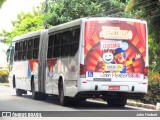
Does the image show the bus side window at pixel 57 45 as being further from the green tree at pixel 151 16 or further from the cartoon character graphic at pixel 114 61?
the green tree at pixel 151 16

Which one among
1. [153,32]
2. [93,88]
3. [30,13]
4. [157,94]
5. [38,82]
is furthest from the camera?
[30,13]

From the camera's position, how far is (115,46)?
19297 mm

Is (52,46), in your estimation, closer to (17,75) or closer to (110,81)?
(110,81)

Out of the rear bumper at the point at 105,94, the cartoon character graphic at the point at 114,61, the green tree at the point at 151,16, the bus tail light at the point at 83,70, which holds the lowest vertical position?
the rear bumper at the point at 105,94

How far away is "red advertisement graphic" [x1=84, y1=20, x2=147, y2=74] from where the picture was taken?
19.0 m

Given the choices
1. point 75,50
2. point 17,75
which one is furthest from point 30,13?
point 75,50

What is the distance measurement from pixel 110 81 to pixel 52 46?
4529 mm

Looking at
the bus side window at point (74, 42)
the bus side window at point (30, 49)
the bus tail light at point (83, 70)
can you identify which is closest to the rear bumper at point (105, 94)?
the bus tail light at point (83, 70)

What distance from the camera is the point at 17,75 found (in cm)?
2922

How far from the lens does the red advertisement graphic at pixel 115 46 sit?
19016 millimetres

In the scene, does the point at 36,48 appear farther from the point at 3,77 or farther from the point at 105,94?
the point at 3,77

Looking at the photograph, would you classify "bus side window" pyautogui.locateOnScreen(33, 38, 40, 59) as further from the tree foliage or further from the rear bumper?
the tree foliage

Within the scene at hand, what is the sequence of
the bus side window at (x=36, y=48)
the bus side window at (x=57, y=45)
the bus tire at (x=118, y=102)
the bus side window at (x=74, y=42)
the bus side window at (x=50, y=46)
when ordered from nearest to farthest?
the bus side window at (x=74, y=42) → the bus tire at (x=118, y=102) → the bus side window at (x=57, y=45) → the bus side window at (x=50, y=46) → the bus side window at (x=36, y=48)

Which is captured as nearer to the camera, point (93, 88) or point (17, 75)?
point (93, 88)
